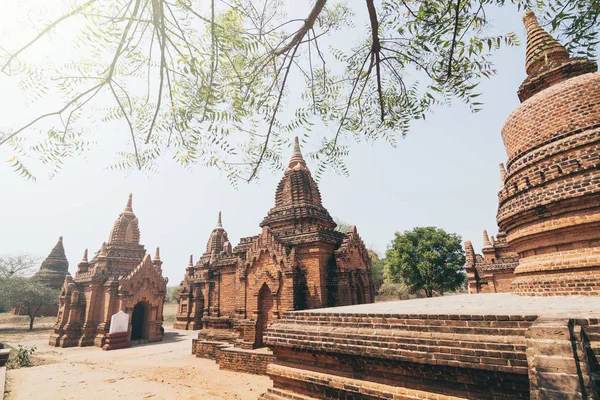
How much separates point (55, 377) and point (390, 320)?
44.7 ft

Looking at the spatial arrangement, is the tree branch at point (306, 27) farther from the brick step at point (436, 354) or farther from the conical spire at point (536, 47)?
the conical spire at point (536, 47)

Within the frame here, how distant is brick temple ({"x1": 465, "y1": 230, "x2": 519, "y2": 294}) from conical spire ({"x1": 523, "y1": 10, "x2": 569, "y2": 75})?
1140 cm

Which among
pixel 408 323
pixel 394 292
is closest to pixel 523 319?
pixel 408 323

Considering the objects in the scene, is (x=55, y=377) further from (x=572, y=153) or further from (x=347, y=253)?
(x=572, y=153)

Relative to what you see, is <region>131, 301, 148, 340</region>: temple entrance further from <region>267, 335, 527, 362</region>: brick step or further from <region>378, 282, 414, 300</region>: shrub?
<region>378, 282, 414, 300</region>: shrub

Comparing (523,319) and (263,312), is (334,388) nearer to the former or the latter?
(523,319)

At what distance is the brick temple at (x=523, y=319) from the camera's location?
324 cm

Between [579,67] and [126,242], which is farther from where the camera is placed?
[126,242]

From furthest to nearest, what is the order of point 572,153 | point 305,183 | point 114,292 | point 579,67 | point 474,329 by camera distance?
point 114,292, point 305,183, point 579,67, point 572,153, point 474,329

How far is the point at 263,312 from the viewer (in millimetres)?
13008

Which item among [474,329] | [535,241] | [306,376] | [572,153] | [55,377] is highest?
[572,153]

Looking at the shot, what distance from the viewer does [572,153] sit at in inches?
281

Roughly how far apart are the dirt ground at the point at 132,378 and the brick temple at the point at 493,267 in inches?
598

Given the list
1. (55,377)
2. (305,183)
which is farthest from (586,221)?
(55,377)
